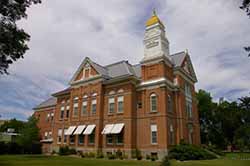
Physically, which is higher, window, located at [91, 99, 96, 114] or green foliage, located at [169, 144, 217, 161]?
window, located at [91, 99, 96, 114]

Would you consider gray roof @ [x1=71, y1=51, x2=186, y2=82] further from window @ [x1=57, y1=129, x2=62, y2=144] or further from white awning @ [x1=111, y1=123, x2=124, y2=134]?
window @ [x1=57, y1=129, x2=62, y2=144]

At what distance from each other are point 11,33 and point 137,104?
23.2 meters

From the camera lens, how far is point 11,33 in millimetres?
14625

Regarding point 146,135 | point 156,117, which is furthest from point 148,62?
point 146,135

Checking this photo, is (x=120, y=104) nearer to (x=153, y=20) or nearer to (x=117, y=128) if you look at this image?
(x=117, y=128)

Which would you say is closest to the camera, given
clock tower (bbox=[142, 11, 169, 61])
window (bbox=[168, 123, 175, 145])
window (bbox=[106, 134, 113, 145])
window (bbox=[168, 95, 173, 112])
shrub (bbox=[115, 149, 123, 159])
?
shrub (bbox=[115, 149, 123, 159])

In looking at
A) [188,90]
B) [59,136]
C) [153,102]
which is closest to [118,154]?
[153,102]

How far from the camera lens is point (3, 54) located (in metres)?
15.1

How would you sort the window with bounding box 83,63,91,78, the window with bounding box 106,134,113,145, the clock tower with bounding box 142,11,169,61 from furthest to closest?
the window with bounding box 83,63,91,78 < the clock tower with bounding box 142,11,169,61 < the window with bounding box 106,134,113,145

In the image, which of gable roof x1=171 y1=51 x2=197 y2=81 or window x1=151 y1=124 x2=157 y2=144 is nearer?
window x1=151 y1=124 x2=157 y2=144

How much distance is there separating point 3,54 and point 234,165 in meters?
21.2

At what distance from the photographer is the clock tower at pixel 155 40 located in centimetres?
3500

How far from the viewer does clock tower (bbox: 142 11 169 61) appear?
35000 mm

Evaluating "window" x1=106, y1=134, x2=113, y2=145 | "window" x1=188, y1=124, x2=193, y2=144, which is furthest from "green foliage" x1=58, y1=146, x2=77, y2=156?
"window" x1=188, y1=124, x2=193, y2=144
